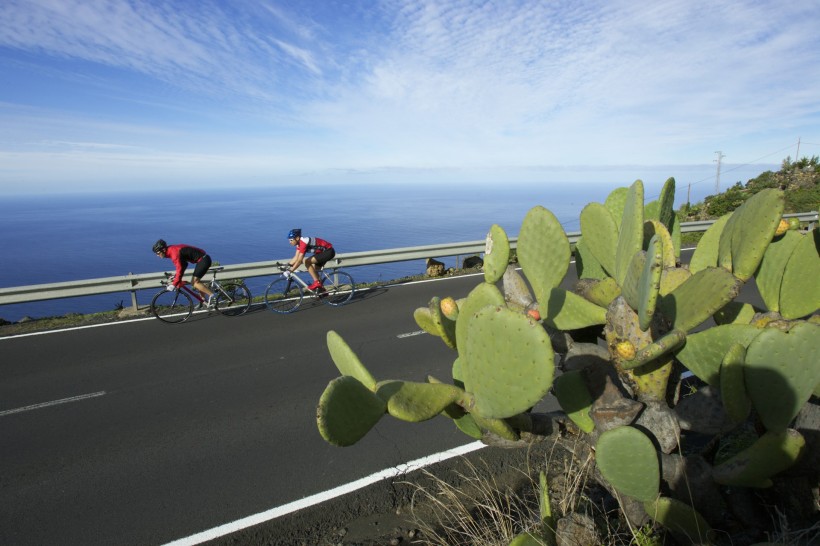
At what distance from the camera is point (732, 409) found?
5.96 feet

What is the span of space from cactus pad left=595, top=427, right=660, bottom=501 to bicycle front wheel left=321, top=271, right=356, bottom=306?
9.73 meters

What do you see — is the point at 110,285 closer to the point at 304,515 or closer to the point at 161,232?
the point at 304,515

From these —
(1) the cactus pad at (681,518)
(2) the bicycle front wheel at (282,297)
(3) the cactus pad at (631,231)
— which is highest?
(3) the cactus pad at (631,231)

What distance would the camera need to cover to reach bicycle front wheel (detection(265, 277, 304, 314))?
11.0 meters

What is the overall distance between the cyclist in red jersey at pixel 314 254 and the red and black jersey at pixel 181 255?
2.01 metres

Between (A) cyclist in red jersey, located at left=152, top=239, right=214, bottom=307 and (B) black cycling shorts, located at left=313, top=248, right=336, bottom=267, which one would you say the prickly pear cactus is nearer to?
(A) cyclist in red jersey, located at left=152, top=239, right=214, bottom=307

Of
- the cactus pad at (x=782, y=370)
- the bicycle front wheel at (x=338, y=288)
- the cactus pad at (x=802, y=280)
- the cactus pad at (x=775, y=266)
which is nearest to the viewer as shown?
the cactus pad at (x=782, y=370)

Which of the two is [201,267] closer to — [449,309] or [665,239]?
[449,309]

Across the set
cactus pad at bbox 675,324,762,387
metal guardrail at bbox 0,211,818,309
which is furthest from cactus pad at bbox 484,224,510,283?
metal guardrail at bbox 0,211,818,309

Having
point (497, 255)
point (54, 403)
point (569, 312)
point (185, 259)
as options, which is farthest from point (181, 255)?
point (569, 312)

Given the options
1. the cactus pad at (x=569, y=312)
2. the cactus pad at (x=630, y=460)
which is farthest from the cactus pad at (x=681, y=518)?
the cactus pad at (x=569, y=312)

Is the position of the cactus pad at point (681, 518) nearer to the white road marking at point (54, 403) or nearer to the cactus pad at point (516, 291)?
the cactus pad at point (516, 291)

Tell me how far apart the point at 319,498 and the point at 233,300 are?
311 inches

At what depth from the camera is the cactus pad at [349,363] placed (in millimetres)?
2168
